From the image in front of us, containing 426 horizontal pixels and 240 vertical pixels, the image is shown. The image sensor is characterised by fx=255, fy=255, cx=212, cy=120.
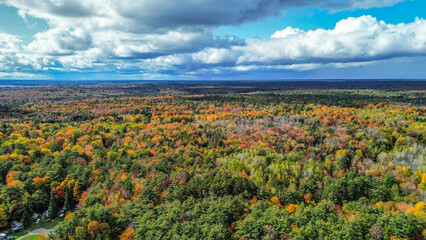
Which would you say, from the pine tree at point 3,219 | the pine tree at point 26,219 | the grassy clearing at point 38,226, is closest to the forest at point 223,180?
the pine tree at point 26,219

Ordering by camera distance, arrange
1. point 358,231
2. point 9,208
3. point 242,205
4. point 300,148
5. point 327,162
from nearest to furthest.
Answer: point 358,231
point 242,205
point 9,208
point 327,162
point 300,148

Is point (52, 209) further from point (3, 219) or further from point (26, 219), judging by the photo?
point (3, 219)

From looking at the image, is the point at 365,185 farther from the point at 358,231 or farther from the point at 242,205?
the point at 242,205

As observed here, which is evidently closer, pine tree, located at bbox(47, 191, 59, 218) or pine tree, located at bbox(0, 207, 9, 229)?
pine tree, located at bbox(0, 207, 9, 229)

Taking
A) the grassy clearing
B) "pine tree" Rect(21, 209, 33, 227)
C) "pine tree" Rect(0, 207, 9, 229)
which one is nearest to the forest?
"pine tree" Rect(21, 209, 33, 227)

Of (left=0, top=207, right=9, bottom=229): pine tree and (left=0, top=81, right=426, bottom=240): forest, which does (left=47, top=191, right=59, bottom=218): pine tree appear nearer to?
(left=0, top=81, right=426, bottom=240): forest

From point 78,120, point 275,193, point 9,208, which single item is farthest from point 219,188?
point 78,120

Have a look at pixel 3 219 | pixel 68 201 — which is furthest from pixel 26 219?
pixel 68 201

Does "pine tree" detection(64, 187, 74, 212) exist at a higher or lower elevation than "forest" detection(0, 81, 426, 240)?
lower

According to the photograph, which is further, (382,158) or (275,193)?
(382,158)
